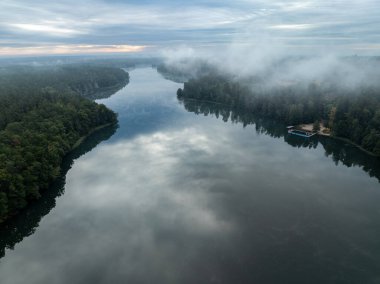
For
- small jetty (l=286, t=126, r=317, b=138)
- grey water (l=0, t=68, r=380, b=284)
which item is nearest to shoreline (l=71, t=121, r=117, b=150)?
grey water (l=0, t=68, r=380, b=284)

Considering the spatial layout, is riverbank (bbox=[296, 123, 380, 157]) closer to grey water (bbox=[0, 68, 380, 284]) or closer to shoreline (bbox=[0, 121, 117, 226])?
grey water (bbox=[0, 68, 380, 284])

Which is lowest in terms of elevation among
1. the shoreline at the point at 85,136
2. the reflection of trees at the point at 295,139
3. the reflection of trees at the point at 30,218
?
the reflection of trees at the point at 295,139

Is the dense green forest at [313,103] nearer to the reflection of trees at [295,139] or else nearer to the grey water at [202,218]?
the reflection of trees at [295,139]

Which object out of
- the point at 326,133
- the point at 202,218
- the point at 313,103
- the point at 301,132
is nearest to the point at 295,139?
the point at 301,132

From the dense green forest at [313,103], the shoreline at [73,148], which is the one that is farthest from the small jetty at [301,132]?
the shoreline at [73,148]

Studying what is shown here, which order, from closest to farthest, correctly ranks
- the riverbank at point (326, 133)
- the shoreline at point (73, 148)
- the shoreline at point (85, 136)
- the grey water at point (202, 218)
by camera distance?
the grey water at point (202, 218) < the shoreline at point (73, 148) < the riverbank at point (326, 133) < the shoreline at point (85, 136)

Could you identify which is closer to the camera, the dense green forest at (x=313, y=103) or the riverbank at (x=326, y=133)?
the riverbank at (x=326, y=133)

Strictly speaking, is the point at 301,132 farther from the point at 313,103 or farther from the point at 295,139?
the point at 313,103
